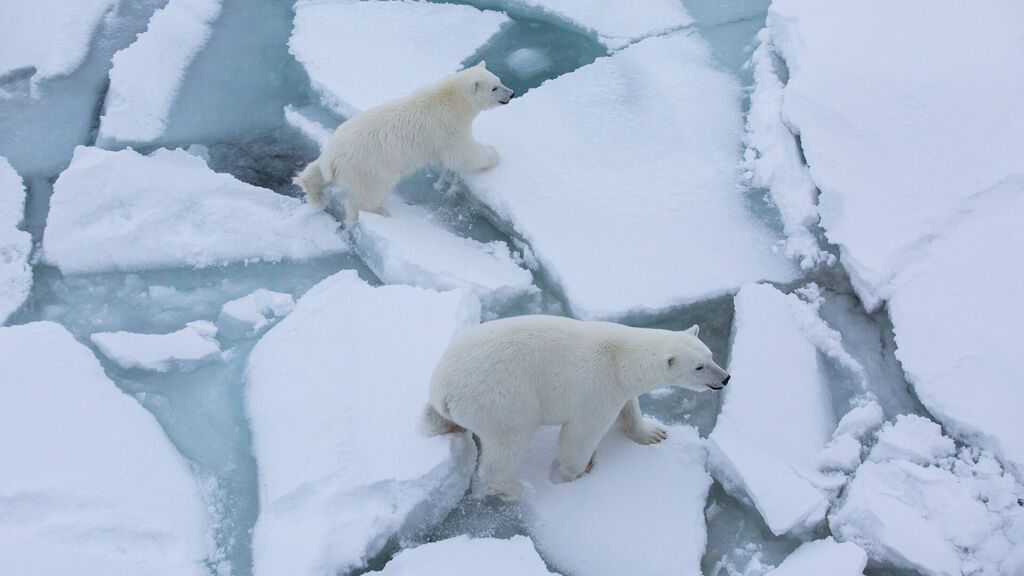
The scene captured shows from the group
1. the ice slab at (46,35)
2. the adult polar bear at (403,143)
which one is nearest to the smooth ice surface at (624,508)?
the adult polar bear at (403,143)

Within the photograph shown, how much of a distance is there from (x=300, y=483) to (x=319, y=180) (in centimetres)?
196

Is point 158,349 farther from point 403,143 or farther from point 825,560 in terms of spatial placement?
point 825,560

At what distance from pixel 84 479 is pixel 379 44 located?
375cm

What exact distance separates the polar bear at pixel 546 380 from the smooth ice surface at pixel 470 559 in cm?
27

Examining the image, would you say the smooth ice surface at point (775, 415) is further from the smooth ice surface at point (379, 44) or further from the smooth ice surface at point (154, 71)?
the smooth ice surface at point (154, 71)

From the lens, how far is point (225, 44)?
630cm

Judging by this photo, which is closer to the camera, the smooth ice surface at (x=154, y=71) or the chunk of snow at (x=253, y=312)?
the chunk of snow at (x=253, y=312)

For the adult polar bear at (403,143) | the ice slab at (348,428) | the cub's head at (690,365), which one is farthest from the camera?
the adult polar bear at (403,143)

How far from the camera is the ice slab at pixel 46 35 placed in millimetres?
5906

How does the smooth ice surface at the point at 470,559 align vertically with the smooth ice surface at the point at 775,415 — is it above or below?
below

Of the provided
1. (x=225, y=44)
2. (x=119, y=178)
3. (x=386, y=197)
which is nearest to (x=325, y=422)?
(x=386, y=197)

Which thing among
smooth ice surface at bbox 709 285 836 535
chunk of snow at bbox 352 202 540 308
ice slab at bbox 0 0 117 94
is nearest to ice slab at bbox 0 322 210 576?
chunk of snow at bbox 352 202 540 308

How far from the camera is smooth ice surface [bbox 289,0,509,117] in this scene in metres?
Answer: 5.62

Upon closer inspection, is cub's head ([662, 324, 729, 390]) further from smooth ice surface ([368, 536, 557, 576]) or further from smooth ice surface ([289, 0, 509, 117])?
smooth ice surface ([289, 0, 509, 117])
